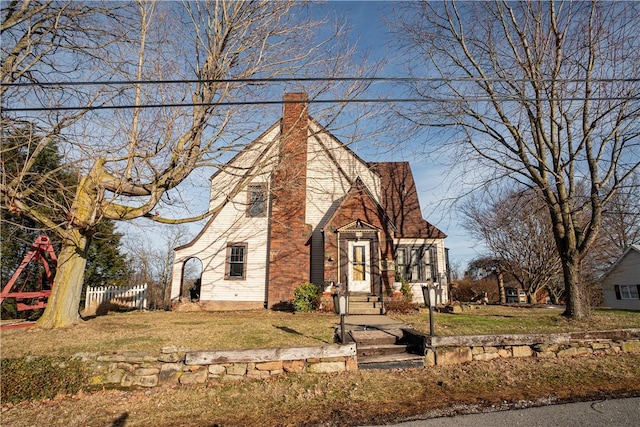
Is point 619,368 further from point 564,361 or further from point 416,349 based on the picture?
point 416,349

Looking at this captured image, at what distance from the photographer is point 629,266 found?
24500 mm

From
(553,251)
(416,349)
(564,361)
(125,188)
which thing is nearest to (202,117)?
(125,188)

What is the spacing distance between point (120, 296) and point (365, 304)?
1186cm

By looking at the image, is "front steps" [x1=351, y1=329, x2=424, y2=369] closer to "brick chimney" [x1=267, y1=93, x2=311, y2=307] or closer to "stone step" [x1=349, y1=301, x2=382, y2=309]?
"stone step" [x1=349, y1=301, x2=382, y2=309]

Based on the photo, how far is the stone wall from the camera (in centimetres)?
550

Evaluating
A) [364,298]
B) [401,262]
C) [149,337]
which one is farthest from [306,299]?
[149,337]

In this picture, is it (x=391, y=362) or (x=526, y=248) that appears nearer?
(x=391, y=362)

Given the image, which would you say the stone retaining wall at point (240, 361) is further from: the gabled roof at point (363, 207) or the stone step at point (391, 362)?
the gabled roof at point (363, 207)

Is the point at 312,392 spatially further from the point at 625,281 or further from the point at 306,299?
the point at 625,281

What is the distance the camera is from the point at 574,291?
874cm

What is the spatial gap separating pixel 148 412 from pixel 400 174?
17368mm

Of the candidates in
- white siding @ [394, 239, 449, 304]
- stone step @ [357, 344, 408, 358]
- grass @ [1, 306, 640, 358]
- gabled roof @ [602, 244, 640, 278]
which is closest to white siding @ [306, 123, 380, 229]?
white siding @ [394, 239, 449, 304]

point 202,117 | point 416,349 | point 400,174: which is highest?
point 400,174

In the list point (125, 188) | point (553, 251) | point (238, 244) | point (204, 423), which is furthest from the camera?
point (553, 251)
